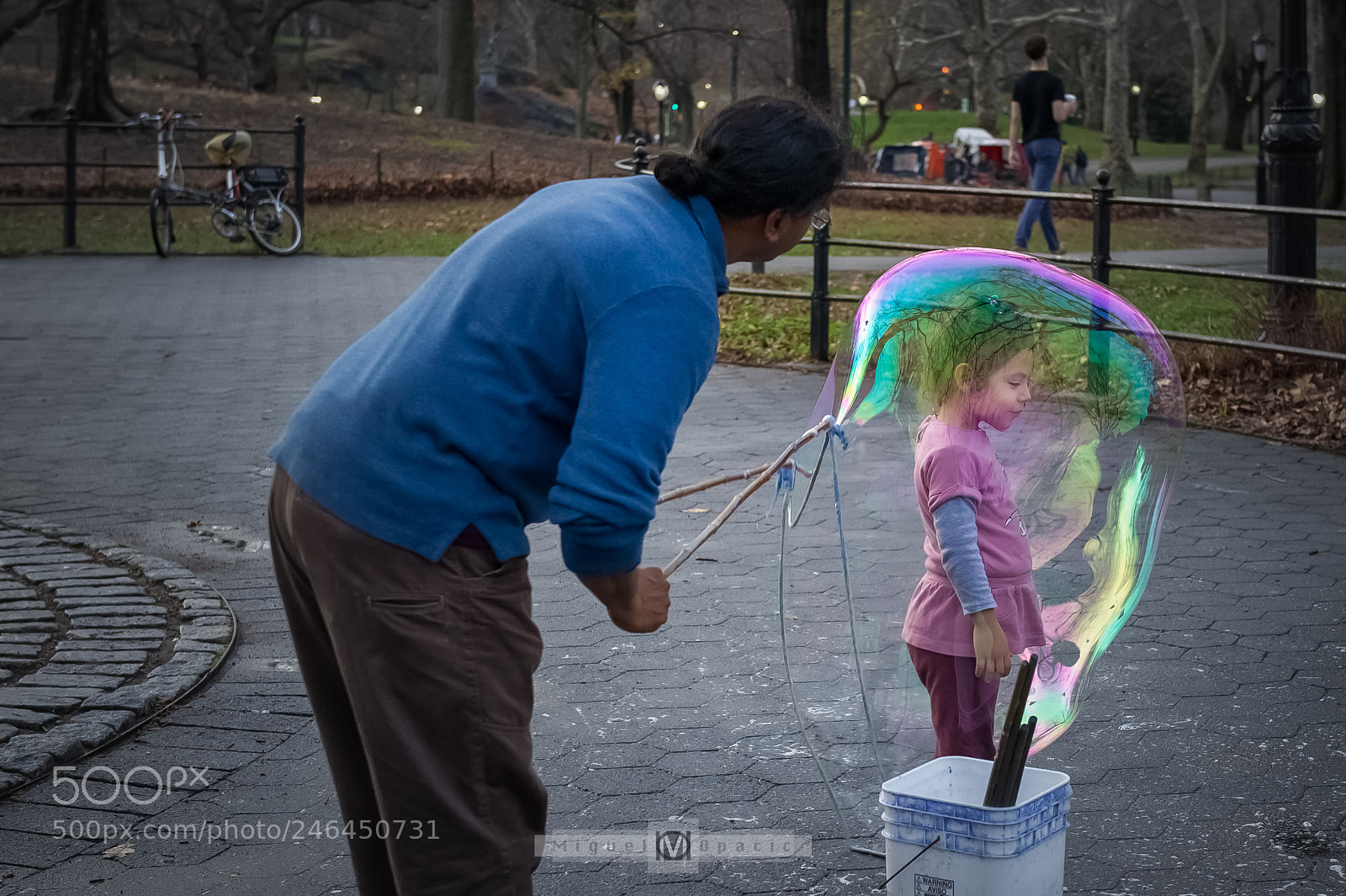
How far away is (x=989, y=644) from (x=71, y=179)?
15988mm

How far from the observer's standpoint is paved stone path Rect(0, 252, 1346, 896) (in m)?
3.31

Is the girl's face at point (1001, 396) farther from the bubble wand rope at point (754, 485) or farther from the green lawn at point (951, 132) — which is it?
the green lawn at point (951, 132)

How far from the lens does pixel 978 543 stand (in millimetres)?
2879

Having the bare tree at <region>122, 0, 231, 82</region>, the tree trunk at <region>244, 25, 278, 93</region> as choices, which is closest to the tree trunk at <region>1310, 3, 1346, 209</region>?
the tree trunk at <region>244, 25, 278, 93</region>

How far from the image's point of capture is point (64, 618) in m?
4.93

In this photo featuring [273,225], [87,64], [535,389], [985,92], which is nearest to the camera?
[535,389]

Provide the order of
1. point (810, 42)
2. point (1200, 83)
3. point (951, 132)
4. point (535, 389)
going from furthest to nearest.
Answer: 1. point (951, 132)
2. point (1200, 83)
3. point (810, 42)
4. point (535, 389)

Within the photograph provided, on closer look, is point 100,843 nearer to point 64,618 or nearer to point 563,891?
point 563,891

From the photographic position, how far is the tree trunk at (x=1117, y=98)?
35.7 meters

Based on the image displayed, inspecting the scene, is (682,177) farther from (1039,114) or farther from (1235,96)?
(1235,96)

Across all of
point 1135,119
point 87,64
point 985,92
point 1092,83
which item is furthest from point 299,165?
point 1135,119

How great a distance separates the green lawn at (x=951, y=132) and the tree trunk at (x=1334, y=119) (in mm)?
33140

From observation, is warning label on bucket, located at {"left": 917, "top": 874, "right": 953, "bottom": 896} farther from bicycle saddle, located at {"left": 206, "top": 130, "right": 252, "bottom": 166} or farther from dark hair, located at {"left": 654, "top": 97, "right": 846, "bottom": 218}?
bicycle saddle, located at {"left": 206, "top": 130, "right": 252, "bottom": 166}

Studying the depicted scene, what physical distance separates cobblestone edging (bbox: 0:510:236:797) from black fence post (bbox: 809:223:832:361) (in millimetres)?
5508
